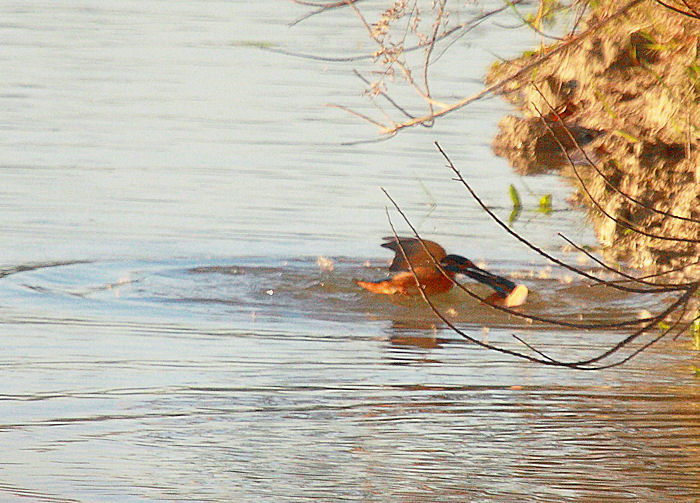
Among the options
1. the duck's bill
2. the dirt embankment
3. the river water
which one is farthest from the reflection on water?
the dirt embankment

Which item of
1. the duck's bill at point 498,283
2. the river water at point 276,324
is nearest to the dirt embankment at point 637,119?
the river water at point 276,324

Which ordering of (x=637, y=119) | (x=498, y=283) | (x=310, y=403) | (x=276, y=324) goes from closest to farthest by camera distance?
1. (x=310, y=403)
2. (x=276, y=324)
3. (x=498, y=283)
4. (x=637, y=119)

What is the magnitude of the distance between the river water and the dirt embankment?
1.15 feet

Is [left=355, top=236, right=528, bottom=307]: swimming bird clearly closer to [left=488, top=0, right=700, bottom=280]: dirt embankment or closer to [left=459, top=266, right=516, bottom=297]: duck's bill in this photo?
[left=459, top=266, right=516, bottom=297]: duck's bill

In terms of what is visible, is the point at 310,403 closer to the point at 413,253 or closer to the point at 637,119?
the point at 413,253

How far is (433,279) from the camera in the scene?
6.82 m

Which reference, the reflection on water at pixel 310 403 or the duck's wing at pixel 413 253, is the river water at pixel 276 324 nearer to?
the reflection on water at pixel 310 403

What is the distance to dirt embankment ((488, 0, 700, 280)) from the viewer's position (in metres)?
6.22

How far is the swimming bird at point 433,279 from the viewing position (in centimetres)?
675

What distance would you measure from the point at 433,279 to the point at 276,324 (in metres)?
0.91

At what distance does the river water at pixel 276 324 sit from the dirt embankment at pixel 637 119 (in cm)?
35

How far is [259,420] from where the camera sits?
4.68 m

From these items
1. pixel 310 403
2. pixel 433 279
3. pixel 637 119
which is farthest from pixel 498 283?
pixel 310 403

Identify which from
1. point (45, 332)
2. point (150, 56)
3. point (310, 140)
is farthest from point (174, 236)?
point (150, 56)
